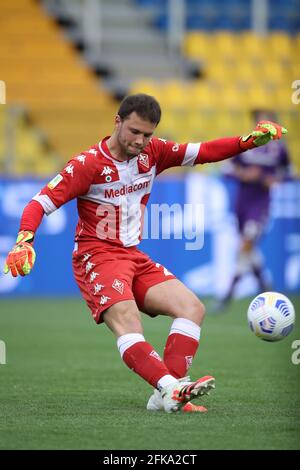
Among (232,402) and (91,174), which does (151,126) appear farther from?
(232,402)

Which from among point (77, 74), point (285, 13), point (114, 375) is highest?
point (285, 13)

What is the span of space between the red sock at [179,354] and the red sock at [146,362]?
0.22 meters

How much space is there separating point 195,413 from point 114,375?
2018 mm

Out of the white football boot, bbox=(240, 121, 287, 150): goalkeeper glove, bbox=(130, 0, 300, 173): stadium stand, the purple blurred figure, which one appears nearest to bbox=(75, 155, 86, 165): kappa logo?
bbox=(240, 121, 287, 150): goalkeeper glove

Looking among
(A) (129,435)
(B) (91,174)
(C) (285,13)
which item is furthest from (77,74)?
(A) (129,435)

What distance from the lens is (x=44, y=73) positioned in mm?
18391

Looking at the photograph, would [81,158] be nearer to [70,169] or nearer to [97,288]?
[70,169]

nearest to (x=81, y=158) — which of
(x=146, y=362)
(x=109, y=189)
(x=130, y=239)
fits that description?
(x=109, y=189)

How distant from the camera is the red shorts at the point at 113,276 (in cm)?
616

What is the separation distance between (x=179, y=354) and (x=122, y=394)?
740 mm

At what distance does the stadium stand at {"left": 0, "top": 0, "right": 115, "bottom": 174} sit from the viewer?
16969 millimetres

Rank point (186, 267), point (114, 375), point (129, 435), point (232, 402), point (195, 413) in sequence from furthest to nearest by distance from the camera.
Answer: point (186, 267) < point (114, 375) < point (232, 402) < point (195, 413) < point (129, 435)

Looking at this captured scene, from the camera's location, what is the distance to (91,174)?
626 cm

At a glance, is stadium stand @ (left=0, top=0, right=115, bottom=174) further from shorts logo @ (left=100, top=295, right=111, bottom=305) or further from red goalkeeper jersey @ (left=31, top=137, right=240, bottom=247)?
shorts logo @ (left=100, top=295, right=111, bottom=305)
